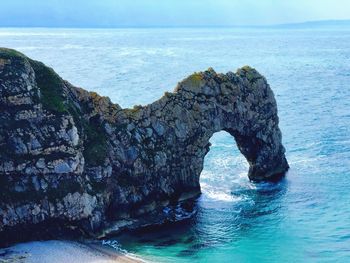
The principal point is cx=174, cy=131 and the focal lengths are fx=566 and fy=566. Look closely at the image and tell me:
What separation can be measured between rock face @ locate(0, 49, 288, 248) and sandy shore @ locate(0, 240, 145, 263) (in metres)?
1.77

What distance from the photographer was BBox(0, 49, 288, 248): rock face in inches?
2014

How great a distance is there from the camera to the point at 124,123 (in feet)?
193

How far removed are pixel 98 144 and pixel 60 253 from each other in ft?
41.1

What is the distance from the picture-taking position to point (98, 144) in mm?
56562

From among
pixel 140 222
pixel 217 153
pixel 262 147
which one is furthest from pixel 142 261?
pixel 217 153

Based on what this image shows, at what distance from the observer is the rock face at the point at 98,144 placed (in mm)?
51147

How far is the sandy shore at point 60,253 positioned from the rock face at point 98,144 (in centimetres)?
177

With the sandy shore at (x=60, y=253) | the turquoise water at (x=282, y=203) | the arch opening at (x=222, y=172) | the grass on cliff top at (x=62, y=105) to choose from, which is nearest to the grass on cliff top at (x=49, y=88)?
the grass on cliff top at (x=62, y=105)

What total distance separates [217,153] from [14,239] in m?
39.3

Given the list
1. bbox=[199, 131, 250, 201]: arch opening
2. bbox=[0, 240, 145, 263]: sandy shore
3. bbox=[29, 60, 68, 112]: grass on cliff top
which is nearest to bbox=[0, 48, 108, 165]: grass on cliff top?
bbox=[29, 60, 68, 112]: grass on cliff top

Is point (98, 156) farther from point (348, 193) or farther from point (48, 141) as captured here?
point (348, 193)

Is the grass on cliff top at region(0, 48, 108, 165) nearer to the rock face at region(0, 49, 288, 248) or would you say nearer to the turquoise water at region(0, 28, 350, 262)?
the rock face at region(0, 49, 288, 248)

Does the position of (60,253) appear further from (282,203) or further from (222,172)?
(222,172)

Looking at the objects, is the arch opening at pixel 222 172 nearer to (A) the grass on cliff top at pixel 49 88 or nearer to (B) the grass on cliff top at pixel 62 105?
(B) the grass on cliff top at pixel 62 105
